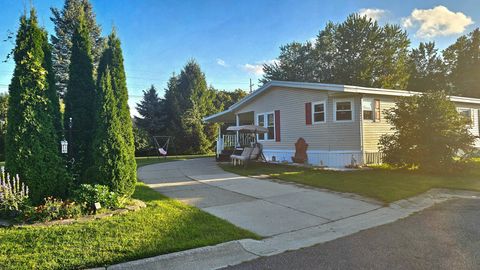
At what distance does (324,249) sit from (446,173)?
9348 mm

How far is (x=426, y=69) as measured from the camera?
128 ft

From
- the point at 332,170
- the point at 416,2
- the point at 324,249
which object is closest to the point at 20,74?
the point at 324,249

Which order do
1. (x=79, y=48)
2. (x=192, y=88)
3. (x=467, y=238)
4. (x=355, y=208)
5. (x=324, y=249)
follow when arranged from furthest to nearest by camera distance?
(x=192, y=88) → (x=79, y=48) → (x=355, y=208) → (x=467, y=238) → (x=324, y=249)

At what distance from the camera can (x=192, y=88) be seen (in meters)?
31.3

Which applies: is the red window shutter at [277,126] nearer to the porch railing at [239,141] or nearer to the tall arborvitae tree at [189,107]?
the porch railing at [239,141]

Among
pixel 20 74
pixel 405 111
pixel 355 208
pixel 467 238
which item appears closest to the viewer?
pixel 467 238

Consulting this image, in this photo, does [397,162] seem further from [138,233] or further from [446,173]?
[138,233]

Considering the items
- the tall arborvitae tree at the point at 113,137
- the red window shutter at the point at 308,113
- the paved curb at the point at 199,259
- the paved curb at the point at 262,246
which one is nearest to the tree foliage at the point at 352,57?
the red window shutter at the point at 308,113

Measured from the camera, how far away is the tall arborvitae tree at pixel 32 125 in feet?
16.4

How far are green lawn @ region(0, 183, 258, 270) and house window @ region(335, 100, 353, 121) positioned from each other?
9356mm

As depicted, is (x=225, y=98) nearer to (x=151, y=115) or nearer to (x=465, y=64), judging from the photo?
(x=151, y=115)

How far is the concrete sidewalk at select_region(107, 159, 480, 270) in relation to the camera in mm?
3585

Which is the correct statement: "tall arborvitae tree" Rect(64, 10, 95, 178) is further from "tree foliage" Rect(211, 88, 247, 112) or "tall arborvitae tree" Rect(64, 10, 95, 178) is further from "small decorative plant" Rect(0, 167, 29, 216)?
"tree foliage" Rect(211, 88, 247, 112)

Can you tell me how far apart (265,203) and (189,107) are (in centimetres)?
2445
